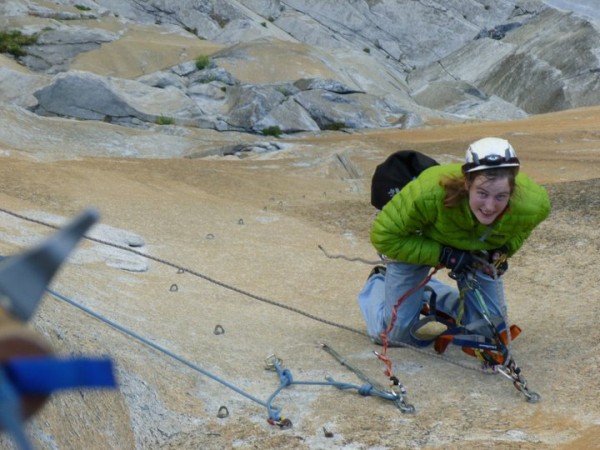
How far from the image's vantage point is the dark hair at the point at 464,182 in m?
4.29

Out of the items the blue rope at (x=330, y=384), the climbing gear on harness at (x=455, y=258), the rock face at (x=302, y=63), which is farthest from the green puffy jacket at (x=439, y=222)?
the rock face at (x=302, y=63)

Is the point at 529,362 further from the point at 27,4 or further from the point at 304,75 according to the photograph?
the point at 27,4

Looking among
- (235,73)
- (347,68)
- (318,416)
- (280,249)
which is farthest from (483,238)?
(347,68)

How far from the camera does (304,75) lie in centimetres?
2720

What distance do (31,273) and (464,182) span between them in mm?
3726

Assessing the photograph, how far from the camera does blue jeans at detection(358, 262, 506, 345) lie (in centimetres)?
494

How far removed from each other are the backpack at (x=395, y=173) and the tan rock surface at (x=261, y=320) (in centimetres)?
91

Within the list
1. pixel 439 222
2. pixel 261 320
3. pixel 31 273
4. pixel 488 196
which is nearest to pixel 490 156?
pixel 488 196

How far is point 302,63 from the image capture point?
1104 inches

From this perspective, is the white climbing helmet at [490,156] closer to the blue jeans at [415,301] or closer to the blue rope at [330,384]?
the blue jeans at [415,301]

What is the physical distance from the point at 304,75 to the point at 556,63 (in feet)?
35.4

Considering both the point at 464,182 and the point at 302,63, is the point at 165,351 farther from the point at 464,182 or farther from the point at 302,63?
the point at 302,63

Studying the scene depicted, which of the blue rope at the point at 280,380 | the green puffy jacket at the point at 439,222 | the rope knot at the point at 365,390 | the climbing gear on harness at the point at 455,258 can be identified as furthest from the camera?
the climbing gear on harness at the point at 455,258

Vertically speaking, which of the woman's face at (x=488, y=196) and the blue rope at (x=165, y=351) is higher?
the woman's face at (x=488, y=196)
